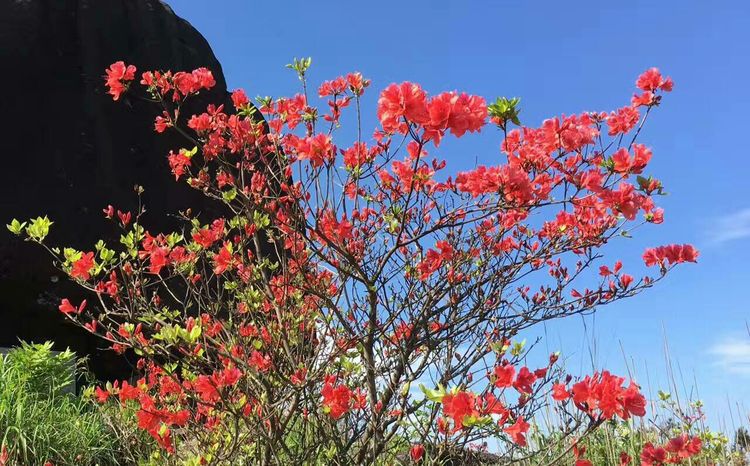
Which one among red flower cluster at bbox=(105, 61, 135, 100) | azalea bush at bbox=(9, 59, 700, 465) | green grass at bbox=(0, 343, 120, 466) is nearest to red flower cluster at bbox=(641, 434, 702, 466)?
azalea bush at bbox=(9, 59, 700, 465)

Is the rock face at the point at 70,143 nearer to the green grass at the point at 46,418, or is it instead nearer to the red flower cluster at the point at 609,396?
Result: the green grass at the point at 46,418

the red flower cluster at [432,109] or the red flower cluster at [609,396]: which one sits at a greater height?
the red flower cluster at [432,109]

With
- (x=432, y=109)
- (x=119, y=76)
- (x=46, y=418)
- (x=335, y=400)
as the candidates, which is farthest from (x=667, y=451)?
(x=46, y=418)

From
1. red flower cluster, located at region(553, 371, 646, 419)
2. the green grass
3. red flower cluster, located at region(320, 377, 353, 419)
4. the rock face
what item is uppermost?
the rock face

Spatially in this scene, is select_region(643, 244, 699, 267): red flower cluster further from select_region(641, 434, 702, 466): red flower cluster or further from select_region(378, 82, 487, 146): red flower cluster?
select_region(378, 82, 487, 146): red flower cluster

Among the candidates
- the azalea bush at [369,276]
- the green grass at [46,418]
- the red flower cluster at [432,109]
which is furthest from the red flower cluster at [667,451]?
the green grass at [46,418]

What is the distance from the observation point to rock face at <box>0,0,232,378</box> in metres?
5.54

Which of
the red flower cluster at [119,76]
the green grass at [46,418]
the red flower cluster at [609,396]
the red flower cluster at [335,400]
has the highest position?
the red flower cluster at [119,76]

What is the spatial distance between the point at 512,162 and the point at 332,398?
102 centimetres

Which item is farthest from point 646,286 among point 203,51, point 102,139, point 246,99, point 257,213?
point 203,51

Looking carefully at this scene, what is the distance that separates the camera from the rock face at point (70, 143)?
5.54 metres

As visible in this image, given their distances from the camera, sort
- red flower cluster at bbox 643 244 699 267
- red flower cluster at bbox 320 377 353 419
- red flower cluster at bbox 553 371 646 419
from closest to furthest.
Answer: red flower cluster at bbox 553 371 646 419 < red flower cluster at bbox 320 377 353 419 < red flower cluster at bbox 643 244 699 267

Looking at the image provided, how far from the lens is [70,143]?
614 centimetres

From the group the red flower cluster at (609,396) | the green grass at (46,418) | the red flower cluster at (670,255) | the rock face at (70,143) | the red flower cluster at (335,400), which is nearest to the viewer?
the red flower cluster at (609,396)
